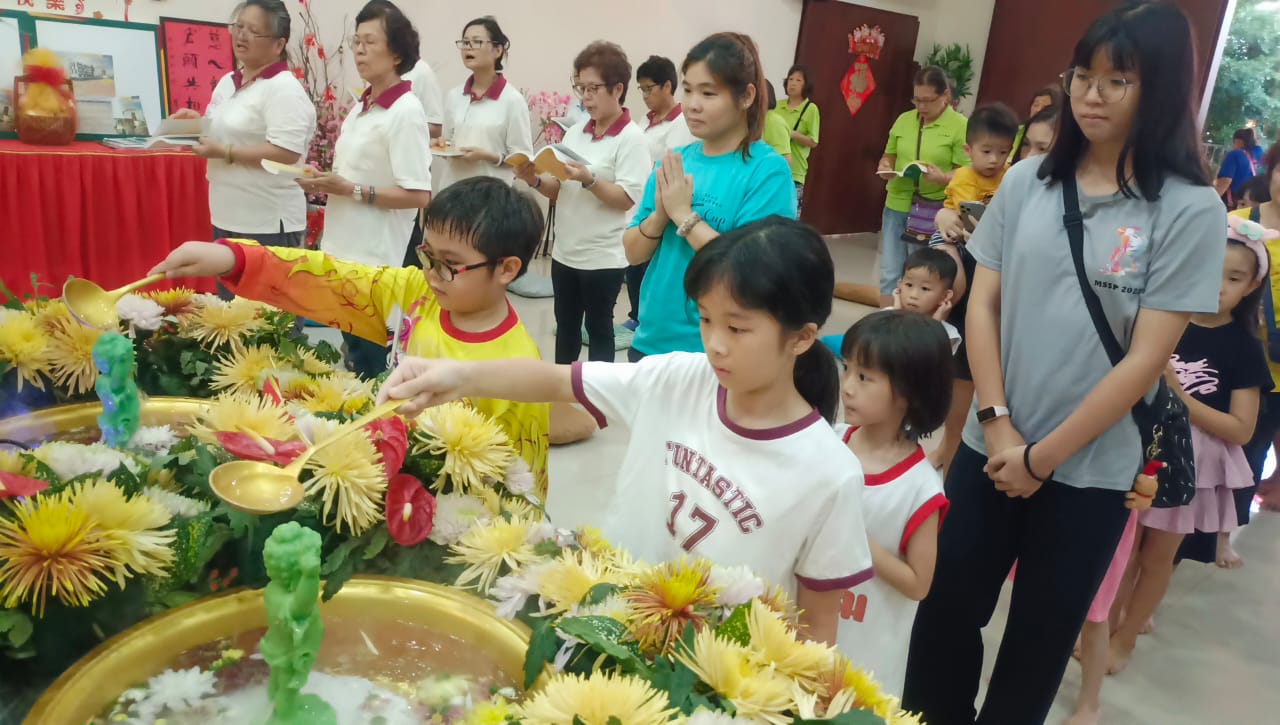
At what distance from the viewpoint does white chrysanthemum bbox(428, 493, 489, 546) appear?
972mm

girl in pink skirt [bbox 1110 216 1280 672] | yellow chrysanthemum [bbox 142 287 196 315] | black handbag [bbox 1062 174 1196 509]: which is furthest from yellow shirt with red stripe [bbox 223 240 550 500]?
girl in pink skirt [bbox 1110 216 1280 672]

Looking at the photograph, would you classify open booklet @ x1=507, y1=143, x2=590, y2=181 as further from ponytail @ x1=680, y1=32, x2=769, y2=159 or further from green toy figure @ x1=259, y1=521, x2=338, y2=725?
green toy figure @ x1=259, y1=521, x2=338, y2=725

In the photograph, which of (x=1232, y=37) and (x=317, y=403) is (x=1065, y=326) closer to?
(x=317, y=403)

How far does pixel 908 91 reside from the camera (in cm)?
892

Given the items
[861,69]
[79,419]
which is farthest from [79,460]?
[861,69]

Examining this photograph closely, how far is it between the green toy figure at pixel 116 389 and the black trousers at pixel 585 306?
1.98 meters

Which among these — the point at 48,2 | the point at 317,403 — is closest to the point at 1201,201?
the point at 317,403

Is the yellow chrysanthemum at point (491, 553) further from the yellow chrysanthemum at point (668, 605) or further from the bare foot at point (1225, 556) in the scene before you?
the bare foot at point (1225, 556)

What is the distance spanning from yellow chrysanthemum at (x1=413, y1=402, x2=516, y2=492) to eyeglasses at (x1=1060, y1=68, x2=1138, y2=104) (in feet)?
3.30


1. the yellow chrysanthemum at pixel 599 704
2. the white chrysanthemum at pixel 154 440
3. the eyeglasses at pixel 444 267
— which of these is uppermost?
the eyeglasses at pixel 444 267

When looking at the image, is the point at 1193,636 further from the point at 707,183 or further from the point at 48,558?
the point at 48,558

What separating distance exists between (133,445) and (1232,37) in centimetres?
830

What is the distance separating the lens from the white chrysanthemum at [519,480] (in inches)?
41.9

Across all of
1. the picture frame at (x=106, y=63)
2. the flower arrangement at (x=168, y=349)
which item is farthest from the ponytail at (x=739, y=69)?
the picture frame at (x=106, y=63)
